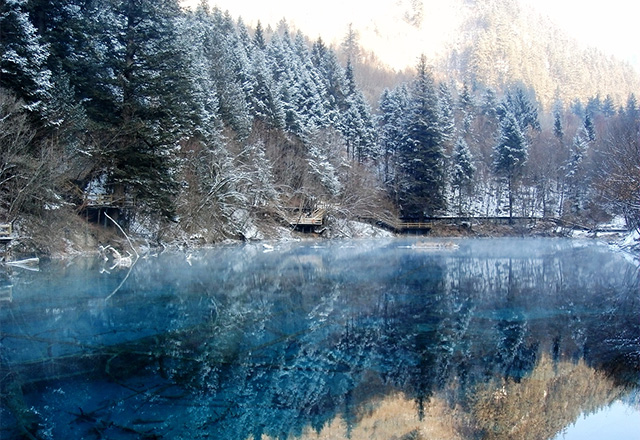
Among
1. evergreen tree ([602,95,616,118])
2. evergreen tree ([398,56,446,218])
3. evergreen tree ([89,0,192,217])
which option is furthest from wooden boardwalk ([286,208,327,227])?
evergreen tree ([602,95,616,118])

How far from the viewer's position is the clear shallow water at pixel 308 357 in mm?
6270

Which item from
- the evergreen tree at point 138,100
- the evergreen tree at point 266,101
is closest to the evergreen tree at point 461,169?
the evergreen tree at point 266,101

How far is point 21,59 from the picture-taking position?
20.8 metres

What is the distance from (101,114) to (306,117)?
81.4ft

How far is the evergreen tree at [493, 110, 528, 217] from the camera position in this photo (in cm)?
5600

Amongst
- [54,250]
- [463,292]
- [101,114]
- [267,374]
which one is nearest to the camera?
[267,374]

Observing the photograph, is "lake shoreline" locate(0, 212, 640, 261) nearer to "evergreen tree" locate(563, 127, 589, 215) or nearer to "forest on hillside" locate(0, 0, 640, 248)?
"forest on hillside" locate(0, 0, 640, 248)

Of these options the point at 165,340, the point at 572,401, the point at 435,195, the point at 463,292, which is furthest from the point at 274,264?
the point at 435,195

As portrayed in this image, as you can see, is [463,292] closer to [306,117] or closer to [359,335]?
[359,335]

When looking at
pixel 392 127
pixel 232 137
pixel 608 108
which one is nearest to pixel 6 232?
pixel 232 137

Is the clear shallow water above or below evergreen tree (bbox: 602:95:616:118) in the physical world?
below

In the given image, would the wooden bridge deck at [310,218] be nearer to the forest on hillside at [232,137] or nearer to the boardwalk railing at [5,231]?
the forest on hillside at [232,137]

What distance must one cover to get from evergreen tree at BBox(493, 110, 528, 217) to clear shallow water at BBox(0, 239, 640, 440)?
40.3m

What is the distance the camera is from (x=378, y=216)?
48.5 m
